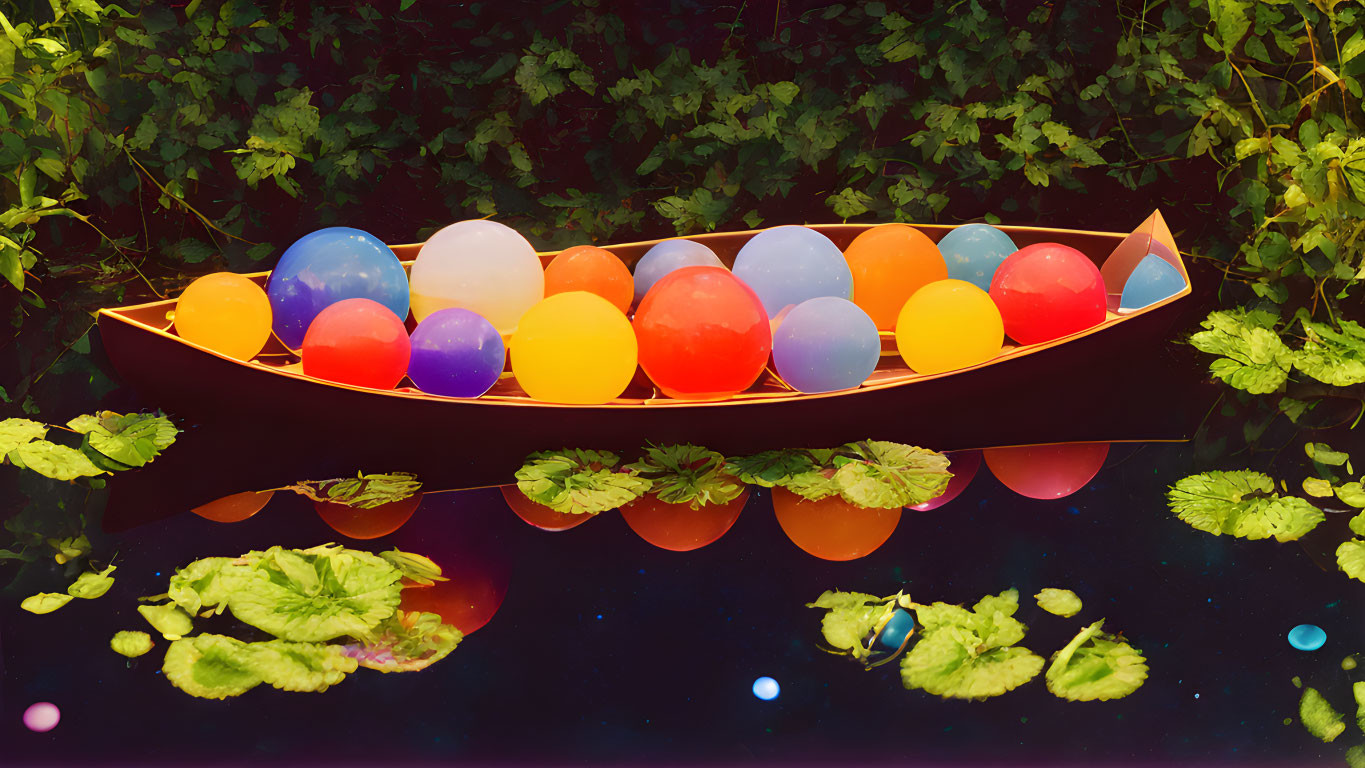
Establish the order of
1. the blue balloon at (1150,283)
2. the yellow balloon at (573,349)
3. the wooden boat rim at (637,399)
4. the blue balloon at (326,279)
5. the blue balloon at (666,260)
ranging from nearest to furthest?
the wooden boat rim at (637,399) → the yellow balloon at (573,349) → the blue balloon at (326,279) → the blue balloon at (1150,283) → the blue balloon at (666,260)

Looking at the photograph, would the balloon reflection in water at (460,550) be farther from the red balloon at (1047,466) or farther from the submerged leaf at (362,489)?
the red balloon at (1047,466)

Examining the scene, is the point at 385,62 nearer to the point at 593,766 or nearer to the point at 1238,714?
the point at 593,766

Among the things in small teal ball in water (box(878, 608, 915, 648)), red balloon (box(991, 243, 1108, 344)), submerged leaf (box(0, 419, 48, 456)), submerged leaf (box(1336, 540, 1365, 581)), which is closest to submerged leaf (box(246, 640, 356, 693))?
submerged leaf (box(0, 419, 48, 456))

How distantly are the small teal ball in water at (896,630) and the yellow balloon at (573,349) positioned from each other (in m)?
0.67

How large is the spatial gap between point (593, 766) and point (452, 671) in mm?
324

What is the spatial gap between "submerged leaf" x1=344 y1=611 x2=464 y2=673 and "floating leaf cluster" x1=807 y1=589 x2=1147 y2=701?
0.66 meters

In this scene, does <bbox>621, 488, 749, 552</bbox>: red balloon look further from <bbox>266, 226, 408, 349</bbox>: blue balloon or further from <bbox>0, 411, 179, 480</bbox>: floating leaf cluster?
<bbox>0, 411, 179, 480</bbox>: floating leaf cluster

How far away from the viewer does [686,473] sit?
74.1 inches

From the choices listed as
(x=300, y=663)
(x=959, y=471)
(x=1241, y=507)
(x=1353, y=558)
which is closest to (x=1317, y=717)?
(x=1353, y=558)

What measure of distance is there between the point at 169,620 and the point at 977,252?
182 cm

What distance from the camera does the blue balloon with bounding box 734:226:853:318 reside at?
7.36 ft

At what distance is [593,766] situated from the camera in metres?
1.95

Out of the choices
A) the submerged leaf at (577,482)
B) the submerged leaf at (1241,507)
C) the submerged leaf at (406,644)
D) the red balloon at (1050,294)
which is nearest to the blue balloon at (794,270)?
the red balloon at (1050,294)

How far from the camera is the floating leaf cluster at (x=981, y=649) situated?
1914 mm
